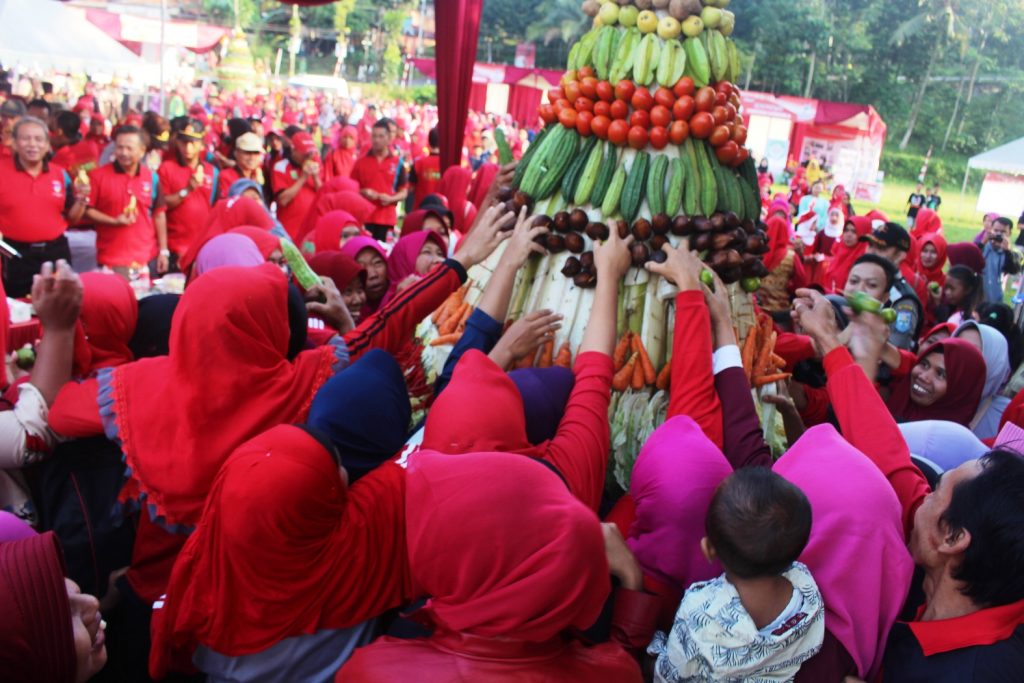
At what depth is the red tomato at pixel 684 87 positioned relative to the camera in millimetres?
2459

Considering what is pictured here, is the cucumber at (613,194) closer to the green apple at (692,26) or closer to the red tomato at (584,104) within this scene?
the red tomato at (584,104)

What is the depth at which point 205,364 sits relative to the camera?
2189 mm

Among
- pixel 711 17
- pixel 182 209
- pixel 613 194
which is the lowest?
pixel 182 209

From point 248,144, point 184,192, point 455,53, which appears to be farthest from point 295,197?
point 455,53

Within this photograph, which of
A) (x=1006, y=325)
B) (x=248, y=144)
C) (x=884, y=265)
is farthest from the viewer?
(x=248, y=144)

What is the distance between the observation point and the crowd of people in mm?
1535

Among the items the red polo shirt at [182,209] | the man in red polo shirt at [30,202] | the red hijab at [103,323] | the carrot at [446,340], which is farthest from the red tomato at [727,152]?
the red polo shirt at [182,209]

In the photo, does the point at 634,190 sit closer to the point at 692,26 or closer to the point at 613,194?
the point at 613,194

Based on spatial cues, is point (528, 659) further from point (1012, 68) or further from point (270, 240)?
point (1012, 68)

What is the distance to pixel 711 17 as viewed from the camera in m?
2.51

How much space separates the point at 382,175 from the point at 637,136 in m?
6.64

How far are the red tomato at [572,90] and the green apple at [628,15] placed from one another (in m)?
0.25

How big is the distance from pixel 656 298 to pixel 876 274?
244 centimetres

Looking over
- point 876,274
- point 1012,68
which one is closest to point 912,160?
point 1012,68
